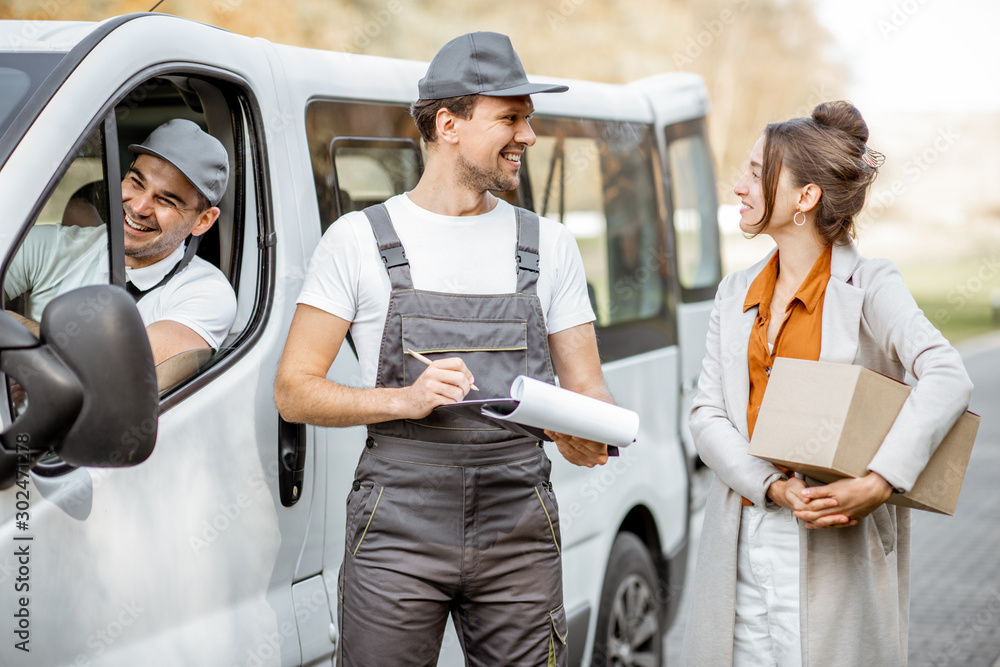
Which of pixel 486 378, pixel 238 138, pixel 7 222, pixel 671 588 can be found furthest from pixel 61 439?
pixel 671 588

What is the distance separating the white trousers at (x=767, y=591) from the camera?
2.57 m

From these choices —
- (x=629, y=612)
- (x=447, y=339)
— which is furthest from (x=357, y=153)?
(x=629, y=612)

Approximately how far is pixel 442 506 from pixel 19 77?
129 cm

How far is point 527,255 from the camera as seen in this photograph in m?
2.48

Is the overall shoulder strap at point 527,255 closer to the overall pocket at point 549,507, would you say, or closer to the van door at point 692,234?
the overall pocket at point 549,507

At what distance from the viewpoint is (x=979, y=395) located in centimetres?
1379

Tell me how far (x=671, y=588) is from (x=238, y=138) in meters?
2.99

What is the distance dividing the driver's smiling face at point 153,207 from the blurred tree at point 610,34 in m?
1.13

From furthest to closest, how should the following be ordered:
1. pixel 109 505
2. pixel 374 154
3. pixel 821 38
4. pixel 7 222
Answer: pixel 821 38, pixel 374 154, pixel 109 505, pixel 7 222

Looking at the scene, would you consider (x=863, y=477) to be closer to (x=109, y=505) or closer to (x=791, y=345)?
(x=791, y=345)

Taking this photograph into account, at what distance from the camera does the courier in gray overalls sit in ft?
7.71

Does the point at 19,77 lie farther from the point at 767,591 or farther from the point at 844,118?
the point at 767,591

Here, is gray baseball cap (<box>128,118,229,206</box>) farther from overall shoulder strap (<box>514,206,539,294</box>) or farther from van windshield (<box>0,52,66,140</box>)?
overall shoulder strap (<box>514,206,539,294</box>)

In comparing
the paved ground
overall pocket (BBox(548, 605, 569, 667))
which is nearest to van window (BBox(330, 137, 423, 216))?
overall pocket (BBox(548, 605, 569, 667))
